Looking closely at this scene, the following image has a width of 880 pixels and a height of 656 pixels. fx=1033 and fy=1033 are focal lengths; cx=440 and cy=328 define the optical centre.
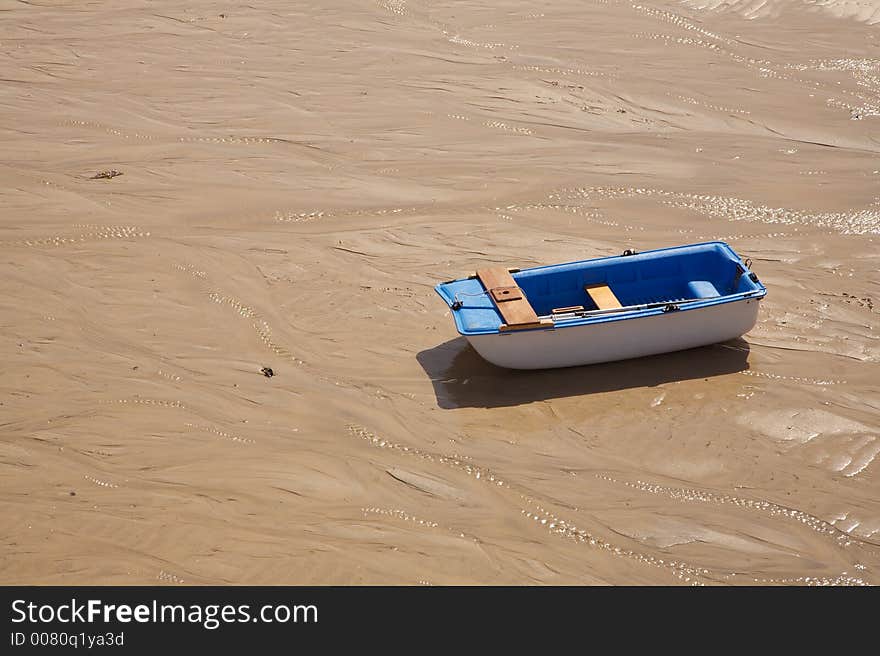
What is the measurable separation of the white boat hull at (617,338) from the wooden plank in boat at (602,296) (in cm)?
31

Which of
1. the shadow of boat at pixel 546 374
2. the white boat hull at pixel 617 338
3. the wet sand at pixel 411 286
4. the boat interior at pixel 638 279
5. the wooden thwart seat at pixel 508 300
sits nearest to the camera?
the wet sand at pixel 411 286

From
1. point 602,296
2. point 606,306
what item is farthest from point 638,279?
point 606,306

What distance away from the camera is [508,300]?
7.86m

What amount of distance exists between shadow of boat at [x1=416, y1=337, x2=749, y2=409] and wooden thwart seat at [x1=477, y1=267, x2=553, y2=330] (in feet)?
1.82

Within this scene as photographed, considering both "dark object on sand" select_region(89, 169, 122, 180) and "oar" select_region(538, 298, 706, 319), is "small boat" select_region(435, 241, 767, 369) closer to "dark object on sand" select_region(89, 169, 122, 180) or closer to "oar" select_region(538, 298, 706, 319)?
"oar" select_region(538, 298, 706, 319)

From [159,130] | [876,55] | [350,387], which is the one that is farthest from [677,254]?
[876,55]

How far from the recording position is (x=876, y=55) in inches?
534

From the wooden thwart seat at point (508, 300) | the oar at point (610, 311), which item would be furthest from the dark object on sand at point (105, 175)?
the oar at point (610, 311)

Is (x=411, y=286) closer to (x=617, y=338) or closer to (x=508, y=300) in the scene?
(x=508, y=300)

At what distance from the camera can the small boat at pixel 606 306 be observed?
773 centimetres

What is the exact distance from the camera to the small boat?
7.73 metres

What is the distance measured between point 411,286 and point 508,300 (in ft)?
4.82

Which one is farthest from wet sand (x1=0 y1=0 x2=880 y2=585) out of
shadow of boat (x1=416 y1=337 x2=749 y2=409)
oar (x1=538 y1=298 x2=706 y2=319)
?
oar (x1=538 y1=298 x2=706 y2=319)

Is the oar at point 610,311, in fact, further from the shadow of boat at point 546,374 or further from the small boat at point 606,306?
the shadow of boat at point 546,374
